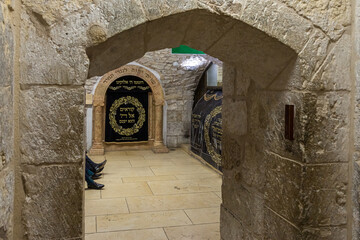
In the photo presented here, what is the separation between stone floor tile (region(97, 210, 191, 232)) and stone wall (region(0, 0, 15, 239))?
2005 millimetres

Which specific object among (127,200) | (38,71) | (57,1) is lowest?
(127,200)

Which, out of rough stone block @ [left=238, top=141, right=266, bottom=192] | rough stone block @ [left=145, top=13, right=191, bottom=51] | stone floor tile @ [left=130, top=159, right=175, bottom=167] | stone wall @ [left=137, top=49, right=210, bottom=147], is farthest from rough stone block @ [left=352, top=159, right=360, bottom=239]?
stone wall @ [left=137, top=49, right=210, bottom=147]

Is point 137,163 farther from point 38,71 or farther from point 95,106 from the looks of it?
point 38,71

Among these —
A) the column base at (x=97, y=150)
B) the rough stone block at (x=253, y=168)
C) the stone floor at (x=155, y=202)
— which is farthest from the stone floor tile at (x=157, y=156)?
the rough stone block at (x=253, y=168)

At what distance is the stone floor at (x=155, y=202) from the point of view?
3.21 meters

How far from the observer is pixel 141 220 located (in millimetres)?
3477

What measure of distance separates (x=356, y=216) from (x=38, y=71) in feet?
5.34

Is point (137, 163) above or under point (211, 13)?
under

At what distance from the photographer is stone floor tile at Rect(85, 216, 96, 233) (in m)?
3.21

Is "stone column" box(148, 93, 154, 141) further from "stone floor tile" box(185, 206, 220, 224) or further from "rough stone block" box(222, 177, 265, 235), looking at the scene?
"rough stone block" box(222, 177, 265, 235)

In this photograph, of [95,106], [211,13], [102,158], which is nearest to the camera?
[211,13]

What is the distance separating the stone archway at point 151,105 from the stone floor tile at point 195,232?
4022mm

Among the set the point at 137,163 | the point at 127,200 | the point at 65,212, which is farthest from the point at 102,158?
the point at 65,212

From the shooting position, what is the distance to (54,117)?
4.83 ft
